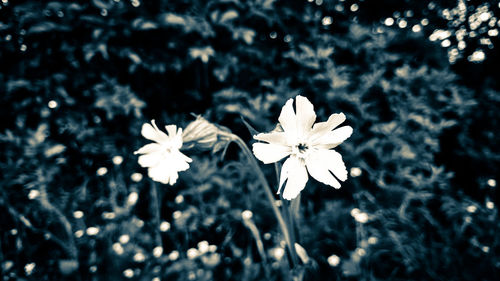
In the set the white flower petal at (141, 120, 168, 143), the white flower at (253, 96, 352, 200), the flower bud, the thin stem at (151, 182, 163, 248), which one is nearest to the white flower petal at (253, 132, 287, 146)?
the white flower at (253, 96, 352, 200)

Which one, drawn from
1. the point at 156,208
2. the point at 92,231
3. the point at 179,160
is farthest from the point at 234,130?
the point at 92,231

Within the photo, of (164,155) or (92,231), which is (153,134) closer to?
(164,155)

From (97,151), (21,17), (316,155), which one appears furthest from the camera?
(97,151)

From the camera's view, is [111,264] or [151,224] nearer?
[111,264]

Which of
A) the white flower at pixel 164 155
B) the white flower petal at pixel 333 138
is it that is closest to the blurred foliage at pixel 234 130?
the white flower at pixel 164 155

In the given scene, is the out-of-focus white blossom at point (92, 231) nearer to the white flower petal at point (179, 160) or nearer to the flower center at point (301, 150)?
the white flower petal at point (179, 160)

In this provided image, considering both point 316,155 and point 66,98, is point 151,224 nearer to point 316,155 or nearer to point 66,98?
point 66,98

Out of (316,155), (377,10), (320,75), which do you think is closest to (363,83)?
(320,75)
